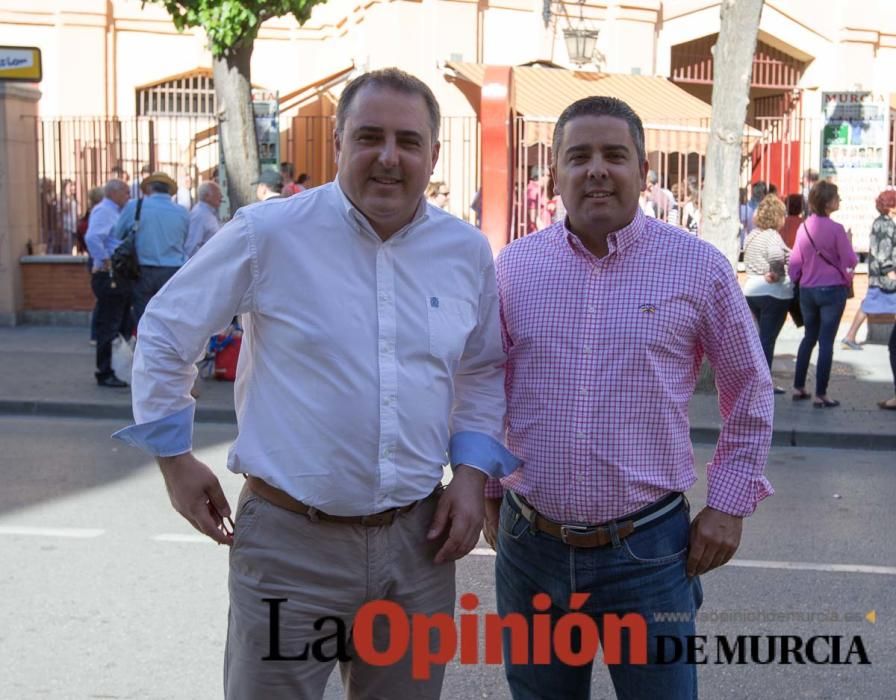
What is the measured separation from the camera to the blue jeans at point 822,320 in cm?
1077

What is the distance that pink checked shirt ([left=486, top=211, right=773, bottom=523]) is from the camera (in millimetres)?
2891

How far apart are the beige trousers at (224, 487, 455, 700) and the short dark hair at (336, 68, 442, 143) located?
34.2 inches

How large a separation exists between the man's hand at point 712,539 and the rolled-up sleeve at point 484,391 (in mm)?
456

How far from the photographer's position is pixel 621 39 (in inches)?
837

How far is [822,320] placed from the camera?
10.9 m

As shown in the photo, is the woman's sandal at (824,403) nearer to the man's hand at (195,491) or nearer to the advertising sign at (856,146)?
the advertising sign at (856,146)

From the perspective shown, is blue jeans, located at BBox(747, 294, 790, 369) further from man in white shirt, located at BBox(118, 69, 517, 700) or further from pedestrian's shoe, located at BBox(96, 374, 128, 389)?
man in white shirt, located at BBox(118, 69, 517, 700)

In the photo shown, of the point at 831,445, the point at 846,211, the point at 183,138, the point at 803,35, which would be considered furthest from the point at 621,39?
the point at 831,445

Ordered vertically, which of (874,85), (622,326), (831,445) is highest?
(874,85)

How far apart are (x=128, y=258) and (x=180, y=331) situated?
8.59 meters

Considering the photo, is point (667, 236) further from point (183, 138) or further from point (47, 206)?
point (183, 138)

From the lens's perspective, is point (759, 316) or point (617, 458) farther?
point (759, 316)

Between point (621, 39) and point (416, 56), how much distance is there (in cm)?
368

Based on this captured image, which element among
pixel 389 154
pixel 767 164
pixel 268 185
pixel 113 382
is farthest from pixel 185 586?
pixel 767 164
